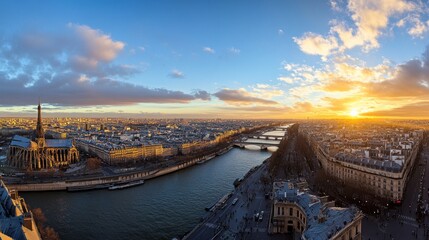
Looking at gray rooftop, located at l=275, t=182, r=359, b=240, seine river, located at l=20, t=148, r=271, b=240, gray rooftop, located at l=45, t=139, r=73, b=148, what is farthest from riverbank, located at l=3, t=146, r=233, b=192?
gray rooftop, located at l=275, t=182, r=359, b=240

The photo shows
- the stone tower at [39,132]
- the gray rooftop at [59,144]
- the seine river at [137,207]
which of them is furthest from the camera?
the gray rooftop at [59,144]

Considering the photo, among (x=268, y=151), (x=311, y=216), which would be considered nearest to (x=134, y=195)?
(x=311, y=216)

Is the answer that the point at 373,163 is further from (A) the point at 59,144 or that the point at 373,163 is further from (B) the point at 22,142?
(B) the point at 22,142

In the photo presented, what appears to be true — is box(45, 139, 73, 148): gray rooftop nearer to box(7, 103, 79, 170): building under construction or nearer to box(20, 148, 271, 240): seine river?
box(7, 103, 79, 170): building under construction

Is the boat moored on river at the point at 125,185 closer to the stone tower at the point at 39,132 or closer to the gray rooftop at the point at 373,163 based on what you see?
the stone tower at the point at 39,132

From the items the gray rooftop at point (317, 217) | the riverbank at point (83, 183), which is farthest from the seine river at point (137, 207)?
the gray rooftop at point (317, 217)

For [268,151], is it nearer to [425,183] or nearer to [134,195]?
[425,183]

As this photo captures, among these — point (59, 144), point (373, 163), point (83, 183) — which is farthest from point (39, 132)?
point (373, 163)
